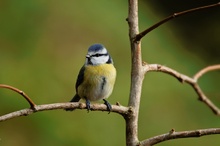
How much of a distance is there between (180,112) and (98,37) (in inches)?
33.3

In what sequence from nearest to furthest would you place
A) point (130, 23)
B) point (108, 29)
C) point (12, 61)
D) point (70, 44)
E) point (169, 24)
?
point (130, 23) < point (12, 61) < point (70, 44) < point (108, 29) < point (169, 24)

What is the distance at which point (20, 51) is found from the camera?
12.1 ft

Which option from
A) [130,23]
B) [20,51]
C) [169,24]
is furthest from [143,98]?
[130,23]

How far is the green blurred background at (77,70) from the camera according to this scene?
325 centimetres

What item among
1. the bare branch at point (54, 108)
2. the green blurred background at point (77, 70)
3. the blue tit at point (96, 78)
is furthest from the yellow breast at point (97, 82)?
the green blurred background at point (77, 70)

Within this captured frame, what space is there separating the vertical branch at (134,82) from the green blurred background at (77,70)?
2120mm

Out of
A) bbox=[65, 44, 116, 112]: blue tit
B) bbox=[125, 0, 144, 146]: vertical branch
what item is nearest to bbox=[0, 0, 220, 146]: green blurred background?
bbox=[65, 44, 116, 112]: blue tit

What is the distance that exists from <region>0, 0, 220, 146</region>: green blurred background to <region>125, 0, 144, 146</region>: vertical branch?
2120 mm

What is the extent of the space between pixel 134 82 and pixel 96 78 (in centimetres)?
70

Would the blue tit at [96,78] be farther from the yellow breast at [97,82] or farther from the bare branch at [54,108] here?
the bare branch at [54,108]

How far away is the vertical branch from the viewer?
3.45 ft

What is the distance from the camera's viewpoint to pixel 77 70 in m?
3.60

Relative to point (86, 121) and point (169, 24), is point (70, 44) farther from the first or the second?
point (169, 24)

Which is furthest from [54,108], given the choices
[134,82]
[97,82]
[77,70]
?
[77,70]
